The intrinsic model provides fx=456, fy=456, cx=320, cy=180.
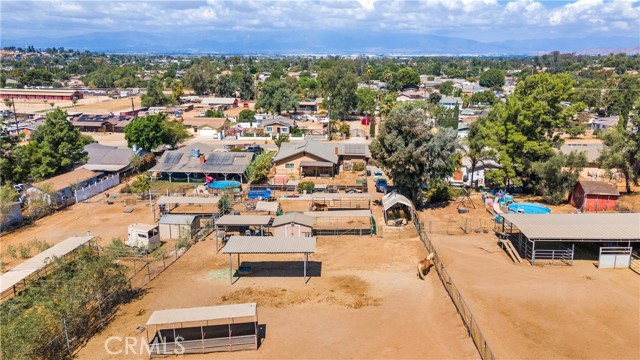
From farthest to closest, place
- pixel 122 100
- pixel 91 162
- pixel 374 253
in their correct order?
pixel 122 100
pixel 91 162
pixel 374 253

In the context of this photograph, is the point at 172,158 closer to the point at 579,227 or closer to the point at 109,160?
the point at 109,160

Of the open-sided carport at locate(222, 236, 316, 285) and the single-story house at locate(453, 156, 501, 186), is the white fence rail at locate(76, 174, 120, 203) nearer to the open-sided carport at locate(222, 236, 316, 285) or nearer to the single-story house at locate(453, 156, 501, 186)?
the open-sided carport at locate(222, 236, 316, 285)

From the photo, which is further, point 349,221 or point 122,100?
point 122,100

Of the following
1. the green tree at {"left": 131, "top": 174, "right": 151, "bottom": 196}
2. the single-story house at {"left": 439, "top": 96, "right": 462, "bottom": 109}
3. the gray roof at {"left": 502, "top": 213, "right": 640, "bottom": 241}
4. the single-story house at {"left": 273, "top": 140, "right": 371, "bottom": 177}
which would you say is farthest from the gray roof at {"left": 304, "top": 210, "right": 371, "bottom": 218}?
the single-story house at {"left": 439, "top": 96, "right": 462, "bottom": 109}

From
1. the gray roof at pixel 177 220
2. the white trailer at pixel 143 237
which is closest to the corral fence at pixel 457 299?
the gray roof at pixel 177 220

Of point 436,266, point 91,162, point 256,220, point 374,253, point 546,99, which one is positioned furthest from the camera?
point 91,162

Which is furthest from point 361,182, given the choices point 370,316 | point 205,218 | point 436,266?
point 370,316

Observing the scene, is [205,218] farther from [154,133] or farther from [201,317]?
[154,133]
